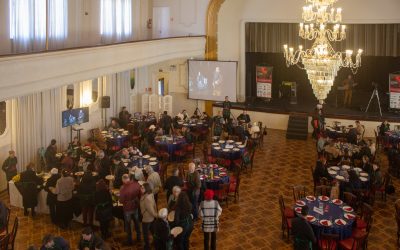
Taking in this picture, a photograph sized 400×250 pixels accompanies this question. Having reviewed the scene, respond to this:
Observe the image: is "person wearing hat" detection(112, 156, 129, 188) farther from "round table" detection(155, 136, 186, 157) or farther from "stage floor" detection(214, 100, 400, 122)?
"stage floor" detection(214, 100, 400, 122)

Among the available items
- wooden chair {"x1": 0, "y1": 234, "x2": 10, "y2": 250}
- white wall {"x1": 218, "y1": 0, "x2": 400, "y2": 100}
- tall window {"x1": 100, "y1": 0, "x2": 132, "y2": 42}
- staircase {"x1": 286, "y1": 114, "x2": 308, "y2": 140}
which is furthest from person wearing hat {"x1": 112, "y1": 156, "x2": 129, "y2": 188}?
white wall {"x1": 218, "y1": 0, "x2": 400, "y2": 100}

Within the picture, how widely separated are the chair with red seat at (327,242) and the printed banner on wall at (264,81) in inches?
531

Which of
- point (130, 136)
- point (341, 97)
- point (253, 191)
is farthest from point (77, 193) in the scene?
point (341, 97)

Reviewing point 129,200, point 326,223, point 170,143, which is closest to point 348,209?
point 326,223

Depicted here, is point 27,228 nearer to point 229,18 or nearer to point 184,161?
point 184,161

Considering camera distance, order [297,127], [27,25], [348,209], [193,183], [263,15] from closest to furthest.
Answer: [348,209], [193,183], [27,25], [297,127], [263,15]

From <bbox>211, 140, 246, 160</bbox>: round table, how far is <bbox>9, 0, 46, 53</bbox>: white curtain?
5.59 m

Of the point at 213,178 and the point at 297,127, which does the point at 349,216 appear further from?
the point at 297,127

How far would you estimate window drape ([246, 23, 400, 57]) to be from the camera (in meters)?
19.9

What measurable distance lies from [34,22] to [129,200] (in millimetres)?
6179

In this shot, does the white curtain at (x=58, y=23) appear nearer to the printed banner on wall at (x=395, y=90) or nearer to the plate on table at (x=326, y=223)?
the plate on table at (x=326, y=223)

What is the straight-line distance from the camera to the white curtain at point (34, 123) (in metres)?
12.9

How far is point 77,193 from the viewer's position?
9.93 metres

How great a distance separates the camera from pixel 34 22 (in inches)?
496
